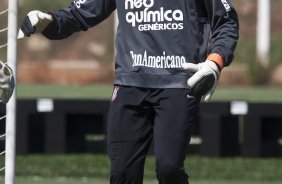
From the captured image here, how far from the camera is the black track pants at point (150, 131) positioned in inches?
249

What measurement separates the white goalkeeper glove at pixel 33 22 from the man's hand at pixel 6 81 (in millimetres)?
204

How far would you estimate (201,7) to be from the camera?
645 cm

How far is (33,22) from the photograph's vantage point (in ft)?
21.5

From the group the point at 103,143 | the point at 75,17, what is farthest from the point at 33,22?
the point at 103,143

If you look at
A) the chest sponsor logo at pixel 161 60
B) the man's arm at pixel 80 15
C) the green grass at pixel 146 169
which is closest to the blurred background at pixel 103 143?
the green grass at pixel 146 169

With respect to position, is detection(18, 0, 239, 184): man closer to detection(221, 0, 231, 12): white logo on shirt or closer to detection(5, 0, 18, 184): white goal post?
detection(221, 0, 231, 12): white logo on shirt

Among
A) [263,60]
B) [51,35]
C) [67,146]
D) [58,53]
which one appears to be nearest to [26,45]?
[58,53]

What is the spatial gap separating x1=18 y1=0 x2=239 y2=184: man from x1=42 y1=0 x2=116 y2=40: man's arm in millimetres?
170

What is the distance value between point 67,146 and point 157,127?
7.00 meters

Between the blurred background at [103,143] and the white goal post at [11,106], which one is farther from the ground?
the white goal post at [11,106]

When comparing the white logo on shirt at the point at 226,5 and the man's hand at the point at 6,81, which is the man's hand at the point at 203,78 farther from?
the man's hand at the point at 6,81

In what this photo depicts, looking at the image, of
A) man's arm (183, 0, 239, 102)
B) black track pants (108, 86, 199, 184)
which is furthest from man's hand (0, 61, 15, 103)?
man's arm (183, 0, 239, 102)

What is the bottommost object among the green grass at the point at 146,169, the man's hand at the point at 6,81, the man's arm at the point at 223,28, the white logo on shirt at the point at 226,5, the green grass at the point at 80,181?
the green grass at the point at 146,169

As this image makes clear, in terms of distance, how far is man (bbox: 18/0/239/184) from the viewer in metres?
6.32
